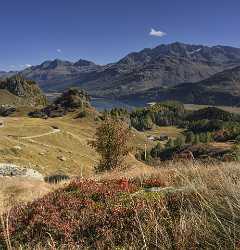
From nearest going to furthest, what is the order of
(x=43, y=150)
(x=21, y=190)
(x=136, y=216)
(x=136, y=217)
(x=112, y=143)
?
1. (x=136, y=216)
2. (x=136, y=217)
3. (x=21, y=190)
4. (x=112, y=143)
5. (x=43, y=150)

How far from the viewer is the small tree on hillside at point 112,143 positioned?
53.8 meters

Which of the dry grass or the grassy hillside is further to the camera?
the grassy hillside

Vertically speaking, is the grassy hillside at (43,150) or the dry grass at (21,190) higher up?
the dry grass at (21,190)

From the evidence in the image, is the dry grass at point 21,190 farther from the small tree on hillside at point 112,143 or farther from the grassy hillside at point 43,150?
the small tree on hillside at point 112,143

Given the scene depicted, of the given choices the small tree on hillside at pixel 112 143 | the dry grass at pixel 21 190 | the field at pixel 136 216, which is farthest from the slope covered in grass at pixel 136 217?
the small tree on hillside at pixel 112 143

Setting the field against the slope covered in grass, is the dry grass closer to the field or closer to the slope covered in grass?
the field

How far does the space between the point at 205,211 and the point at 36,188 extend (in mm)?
9431

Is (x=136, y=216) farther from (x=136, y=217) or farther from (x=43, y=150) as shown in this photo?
(x=43, y=150)

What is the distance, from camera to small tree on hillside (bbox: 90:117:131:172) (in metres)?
53.8

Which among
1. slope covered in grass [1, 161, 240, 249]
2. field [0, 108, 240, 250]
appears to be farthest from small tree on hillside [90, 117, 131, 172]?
slope covered in grass [1, 161, 240, 249]

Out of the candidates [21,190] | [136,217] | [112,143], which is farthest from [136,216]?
[112,143]

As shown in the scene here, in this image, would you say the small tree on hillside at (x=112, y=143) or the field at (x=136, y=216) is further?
the small tree on hillside at (x=112, y=143)

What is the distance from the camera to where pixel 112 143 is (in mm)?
54281

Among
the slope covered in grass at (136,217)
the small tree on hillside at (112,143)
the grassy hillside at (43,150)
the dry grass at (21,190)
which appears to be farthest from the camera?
the grassy hillside at (43,150)
